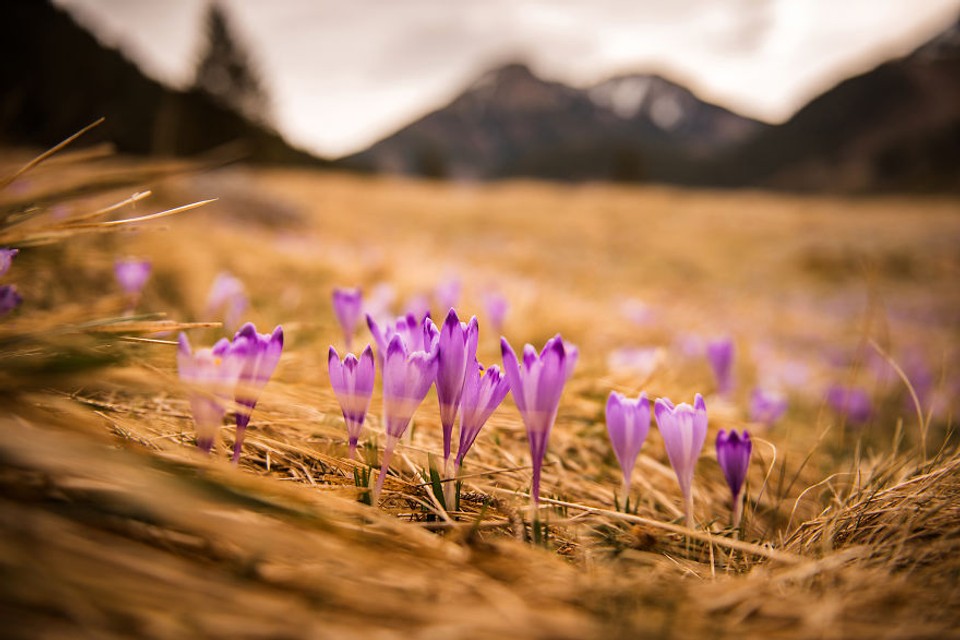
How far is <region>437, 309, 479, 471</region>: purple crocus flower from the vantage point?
757 mm

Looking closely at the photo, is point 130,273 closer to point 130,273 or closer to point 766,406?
point 130,273

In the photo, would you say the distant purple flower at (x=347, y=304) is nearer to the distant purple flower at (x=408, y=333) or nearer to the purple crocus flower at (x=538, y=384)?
the distant purple flower at (x=408, y=333)

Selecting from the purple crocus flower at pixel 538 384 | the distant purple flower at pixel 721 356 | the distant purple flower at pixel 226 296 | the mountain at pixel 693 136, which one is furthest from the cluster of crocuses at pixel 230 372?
the mountain at pixel 693 136

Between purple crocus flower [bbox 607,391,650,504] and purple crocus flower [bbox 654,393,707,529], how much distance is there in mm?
27

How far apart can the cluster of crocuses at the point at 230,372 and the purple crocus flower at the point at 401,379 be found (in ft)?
0.65

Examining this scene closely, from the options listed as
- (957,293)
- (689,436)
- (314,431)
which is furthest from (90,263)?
(957,293)

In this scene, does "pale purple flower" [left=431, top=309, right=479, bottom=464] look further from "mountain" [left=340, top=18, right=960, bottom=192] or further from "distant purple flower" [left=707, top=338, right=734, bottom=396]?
"mountain" [left=340, top=18, right=960, bottom=192]

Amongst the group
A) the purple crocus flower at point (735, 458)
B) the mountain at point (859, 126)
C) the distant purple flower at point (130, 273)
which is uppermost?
the mountain at point (859, 126)

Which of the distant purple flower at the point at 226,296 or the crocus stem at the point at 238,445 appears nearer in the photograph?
the crocus stem at the point at 238,445

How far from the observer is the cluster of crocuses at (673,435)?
0.88 meters

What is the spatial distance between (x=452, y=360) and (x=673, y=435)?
0.44 meters

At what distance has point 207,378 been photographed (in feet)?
2.48

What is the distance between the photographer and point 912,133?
85.8 metres

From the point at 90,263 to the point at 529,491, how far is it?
5.92ft
